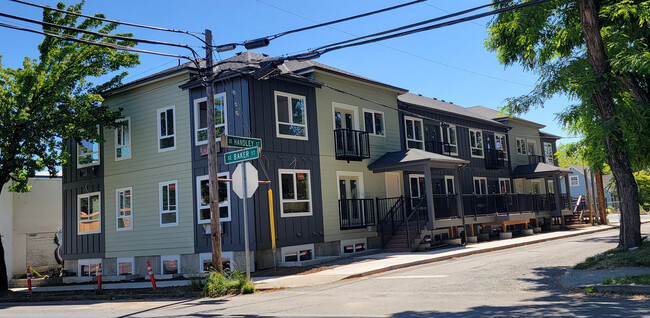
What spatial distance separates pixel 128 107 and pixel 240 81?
620 centimetres

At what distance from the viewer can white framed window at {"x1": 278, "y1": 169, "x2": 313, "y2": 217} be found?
19.4m

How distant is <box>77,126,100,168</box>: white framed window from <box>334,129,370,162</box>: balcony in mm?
10299

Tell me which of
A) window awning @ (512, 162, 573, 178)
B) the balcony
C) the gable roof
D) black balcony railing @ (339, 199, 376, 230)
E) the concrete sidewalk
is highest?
the gable roof

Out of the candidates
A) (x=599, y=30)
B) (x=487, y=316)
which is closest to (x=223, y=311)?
(x=487, y=316)

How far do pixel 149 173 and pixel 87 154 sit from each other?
14.4 ft

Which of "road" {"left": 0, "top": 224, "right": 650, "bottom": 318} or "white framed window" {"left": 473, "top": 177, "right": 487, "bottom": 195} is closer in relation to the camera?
"road" {"left": 0, "top": 224, "right": 650, "bottom": 318}

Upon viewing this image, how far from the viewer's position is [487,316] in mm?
7844

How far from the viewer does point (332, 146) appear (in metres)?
21.8

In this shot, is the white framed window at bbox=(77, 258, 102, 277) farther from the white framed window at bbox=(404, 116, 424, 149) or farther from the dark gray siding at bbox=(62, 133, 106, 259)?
the white framed window at bbox=(404, 116, 424, 149)

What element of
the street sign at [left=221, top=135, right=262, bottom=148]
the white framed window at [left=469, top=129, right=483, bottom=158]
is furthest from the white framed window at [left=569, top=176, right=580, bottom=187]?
the street sign at [left=221, top=135, right=262, bottom=148]

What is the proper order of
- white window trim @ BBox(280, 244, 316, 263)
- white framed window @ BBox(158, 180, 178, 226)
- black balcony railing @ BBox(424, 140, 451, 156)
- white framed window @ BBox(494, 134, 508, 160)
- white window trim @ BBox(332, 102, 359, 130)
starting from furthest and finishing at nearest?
white framed window @ BBox(494, 134, 508, 160) → black balcony railing @ BBox(424, 140, 451, 156) → white window trim @ BBox(332, 102, 359, 130) → white framed window @ BBox(158, 180, 178, 226) → white window trim @ BBox(280, 244, 316, 263)

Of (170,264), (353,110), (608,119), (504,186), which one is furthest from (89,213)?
(504,186)

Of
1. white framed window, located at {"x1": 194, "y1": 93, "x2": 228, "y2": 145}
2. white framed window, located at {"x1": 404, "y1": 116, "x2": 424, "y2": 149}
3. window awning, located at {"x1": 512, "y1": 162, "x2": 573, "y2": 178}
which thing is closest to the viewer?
white framed window, located at {"x1": 194, "y1": 93, "x2": 228, "y2": 145}

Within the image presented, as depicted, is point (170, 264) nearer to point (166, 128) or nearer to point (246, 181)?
point (166, 128)
